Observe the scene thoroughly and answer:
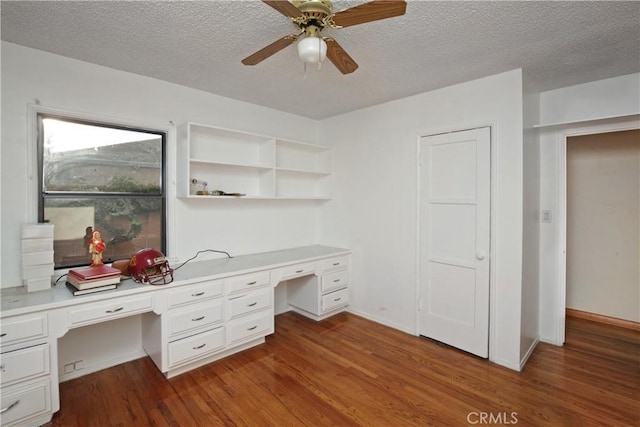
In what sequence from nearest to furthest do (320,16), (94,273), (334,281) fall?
(320,16) < (94,273) < (334,281)

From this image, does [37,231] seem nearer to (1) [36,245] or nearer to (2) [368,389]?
(1) [36,245]

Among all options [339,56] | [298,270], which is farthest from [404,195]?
[339,56]

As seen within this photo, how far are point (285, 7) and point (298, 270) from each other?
8.14ft

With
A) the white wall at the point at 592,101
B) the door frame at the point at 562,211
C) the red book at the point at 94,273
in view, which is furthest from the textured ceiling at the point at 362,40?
the red book at the point at 94,273

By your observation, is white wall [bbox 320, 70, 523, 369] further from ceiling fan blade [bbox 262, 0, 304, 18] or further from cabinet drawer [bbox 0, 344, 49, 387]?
cabinet drawer [bbox 0, 344, 49, 387]

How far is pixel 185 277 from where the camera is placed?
2.54 metres

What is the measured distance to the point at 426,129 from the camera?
10.4 ft

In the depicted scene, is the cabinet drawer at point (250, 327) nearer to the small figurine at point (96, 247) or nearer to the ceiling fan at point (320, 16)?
the small figurine at point (96, 247)

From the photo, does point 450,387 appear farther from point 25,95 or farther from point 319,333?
point 25,95

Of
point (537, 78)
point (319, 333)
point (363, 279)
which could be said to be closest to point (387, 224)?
point (363, 279)

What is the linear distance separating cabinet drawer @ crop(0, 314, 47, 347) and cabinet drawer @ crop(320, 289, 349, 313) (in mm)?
2478

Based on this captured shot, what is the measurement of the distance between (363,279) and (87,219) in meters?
2.92

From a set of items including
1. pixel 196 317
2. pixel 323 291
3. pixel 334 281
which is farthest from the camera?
pixel 334 281

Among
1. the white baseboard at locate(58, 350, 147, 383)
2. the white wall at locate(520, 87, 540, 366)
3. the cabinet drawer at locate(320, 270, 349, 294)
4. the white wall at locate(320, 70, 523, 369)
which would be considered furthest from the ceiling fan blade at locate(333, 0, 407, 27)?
the white baseboard at locate(58, 350, 147, 383)
